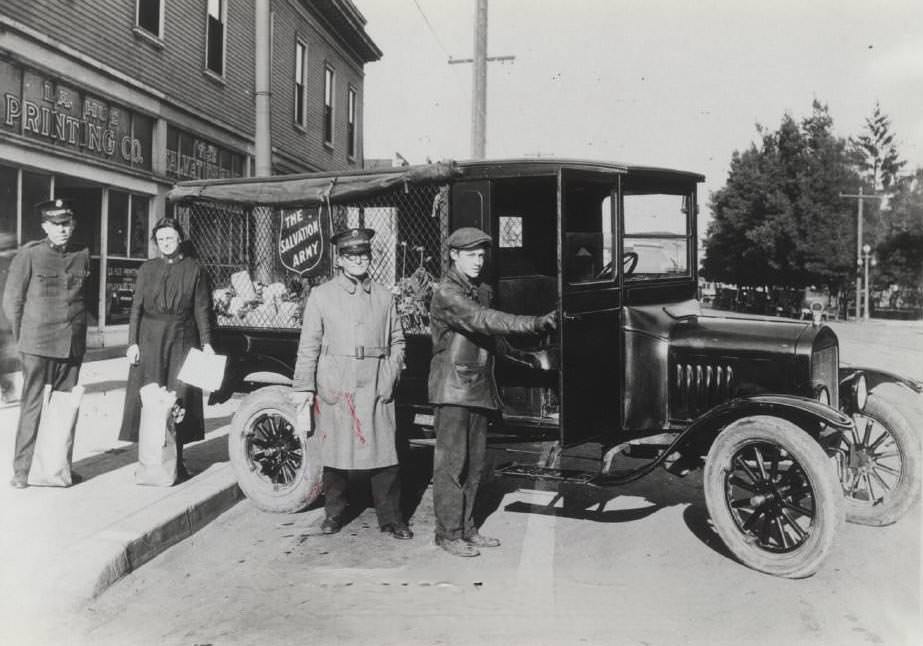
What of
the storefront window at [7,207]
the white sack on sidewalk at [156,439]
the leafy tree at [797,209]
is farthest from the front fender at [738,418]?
the leafy tree at [797,209]

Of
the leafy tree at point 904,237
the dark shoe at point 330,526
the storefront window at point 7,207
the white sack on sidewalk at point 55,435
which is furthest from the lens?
the leafy tree at point 904,237

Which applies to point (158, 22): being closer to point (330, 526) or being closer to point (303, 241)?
point (303, 241)

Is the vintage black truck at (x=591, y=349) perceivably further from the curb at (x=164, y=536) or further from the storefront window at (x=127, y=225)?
the storefront window at (x=127, y=225)

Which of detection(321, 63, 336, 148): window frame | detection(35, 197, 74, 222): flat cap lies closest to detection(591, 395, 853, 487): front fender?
detection(35, 197, 74, 222): flat cap

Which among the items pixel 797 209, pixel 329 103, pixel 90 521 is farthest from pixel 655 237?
pixel 797 209

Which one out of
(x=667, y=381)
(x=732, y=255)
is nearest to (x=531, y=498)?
(x=667, y=381)

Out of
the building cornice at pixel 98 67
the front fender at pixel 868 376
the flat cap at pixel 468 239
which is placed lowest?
the front fender at pixel 868 376

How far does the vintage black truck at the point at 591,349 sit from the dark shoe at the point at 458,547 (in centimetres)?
48

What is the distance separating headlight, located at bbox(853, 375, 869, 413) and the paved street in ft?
2.37

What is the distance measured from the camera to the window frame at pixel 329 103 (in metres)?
21.6

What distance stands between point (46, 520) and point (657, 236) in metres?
4.25

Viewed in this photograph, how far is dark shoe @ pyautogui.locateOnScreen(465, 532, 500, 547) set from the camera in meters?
4.59

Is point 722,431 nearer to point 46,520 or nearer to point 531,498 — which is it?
point 531,498

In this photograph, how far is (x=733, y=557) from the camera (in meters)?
4.41
